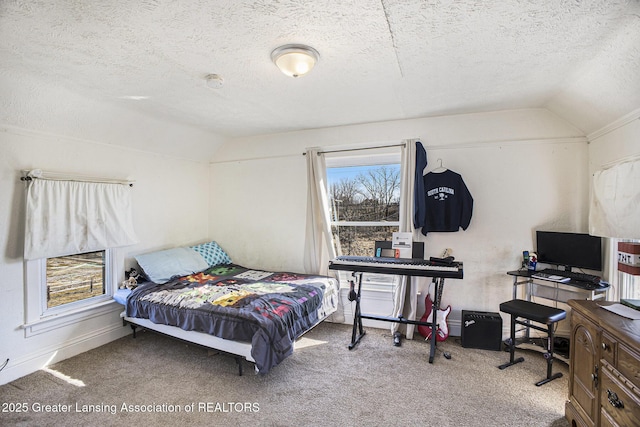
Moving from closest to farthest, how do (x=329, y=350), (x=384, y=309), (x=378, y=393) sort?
1. (x=378, y=393)
2. (x=329, y=350)
3. (x=384, y=309)

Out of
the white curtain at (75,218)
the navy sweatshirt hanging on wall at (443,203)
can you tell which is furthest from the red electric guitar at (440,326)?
the white curtain at (75,218)

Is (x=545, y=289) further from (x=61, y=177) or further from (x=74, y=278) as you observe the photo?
(x=61, y=177)

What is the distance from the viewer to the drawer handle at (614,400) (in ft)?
4.84

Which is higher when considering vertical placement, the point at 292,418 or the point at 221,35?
the point at 221,35

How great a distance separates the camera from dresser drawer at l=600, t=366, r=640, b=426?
54.4 inches

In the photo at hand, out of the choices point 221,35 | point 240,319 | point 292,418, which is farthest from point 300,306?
point 221,35

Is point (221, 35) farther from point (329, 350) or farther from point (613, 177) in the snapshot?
point (613, 177)

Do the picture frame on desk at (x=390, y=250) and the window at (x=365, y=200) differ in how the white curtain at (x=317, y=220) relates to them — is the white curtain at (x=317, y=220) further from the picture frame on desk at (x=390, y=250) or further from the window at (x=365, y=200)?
the picture frame on desk at (x=390, y=250)

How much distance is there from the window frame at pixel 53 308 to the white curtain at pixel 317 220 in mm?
2258

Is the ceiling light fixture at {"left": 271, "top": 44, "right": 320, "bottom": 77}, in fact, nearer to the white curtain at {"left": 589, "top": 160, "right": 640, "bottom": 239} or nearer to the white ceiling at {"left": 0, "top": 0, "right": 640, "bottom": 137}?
the white ceiling at {"left": 0, "top": 0, "right": 640, "bottom": 137}

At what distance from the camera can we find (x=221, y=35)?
1.80 m

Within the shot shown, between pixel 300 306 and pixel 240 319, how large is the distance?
0.60 meters

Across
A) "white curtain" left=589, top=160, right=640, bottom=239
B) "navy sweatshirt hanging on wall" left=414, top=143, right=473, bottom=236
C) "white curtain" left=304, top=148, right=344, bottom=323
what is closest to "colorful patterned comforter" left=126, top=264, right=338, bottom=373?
"white curtain" left=304, top=148, right=344, bottom=323

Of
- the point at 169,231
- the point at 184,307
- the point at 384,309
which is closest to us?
the point at 184,307
